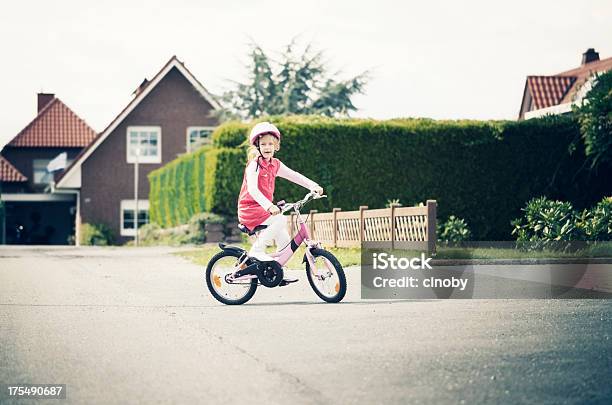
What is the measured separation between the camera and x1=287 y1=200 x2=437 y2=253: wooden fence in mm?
18359

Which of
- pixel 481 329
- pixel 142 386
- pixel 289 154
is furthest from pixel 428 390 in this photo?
pixel 289 154

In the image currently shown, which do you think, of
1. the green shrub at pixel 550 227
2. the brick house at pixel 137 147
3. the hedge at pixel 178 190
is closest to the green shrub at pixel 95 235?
the brick house at pixel 137 147

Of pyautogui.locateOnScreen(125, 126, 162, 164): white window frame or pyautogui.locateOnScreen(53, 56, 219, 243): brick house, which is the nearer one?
pyautogui.locateOnScreen(53, 56, 219, 243): brick house

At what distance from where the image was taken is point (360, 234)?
2134 cm

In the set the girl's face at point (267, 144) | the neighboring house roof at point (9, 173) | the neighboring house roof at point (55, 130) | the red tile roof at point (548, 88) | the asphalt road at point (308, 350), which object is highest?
the red tile roof at point (548, 88)

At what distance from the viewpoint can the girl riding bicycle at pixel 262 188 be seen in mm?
9617

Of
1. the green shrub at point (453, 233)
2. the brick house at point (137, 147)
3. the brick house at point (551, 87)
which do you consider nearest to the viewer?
the green shrub at point (453, 233)

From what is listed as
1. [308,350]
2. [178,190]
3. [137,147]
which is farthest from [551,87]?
[308,350]

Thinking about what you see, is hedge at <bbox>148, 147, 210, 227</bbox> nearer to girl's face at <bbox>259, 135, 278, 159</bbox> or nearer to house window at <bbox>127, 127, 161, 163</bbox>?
house window at <bbox>127, 127, 161, 163</bbox>

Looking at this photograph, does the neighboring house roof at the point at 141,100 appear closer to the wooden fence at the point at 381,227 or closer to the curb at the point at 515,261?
the wooden fence at the point at 381,227

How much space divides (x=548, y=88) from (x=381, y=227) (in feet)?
117

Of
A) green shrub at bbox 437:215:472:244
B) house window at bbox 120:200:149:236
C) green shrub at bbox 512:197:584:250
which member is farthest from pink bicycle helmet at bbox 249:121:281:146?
house window at bbox 120:200:149:236

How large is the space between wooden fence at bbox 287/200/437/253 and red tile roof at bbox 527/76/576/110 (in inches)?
1221

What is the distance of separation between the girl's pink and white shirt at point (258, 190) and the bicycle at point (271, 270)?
108 millimetres
